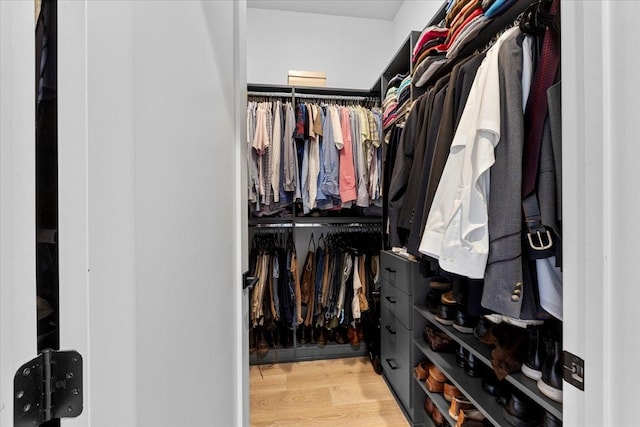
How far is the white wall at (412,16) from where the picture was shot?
1.92 metres

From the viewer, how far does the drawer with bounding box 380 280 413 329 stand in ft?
5.18

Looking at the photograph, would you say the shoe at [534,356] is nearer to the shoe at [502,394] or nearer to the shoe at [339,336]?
the shoe at [502,394]

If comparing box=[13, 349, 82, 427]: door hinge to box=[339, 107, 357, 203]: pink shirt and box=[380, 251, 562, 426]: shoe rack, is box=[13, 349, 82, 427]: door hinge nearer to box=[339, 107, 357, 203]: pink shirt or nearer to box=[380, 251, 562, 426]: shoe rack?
box=[380, 251, 562, 426]: shoe rack

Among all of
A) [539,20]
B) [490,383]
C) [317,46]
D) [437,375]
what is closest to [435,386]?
[437,375]

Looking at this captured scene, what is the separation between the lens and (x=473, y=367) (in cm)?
123

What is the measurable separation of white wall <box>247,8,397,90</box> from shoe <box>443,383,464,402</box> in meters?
2.28

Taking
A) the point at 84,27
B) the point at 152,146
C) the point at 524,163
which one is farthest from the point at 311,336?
the point at 84,27

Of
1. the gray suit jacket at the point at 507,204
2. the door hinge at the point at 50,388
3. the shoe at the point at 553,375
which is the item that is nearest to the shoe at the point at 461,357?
the shoe at the point at 553,375

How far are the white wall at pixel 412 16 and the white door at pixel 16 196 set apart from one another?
214cm

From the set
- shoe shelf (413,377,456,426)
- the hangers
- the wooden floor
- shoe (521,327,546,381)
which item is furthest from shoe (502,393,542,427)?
the hangers
